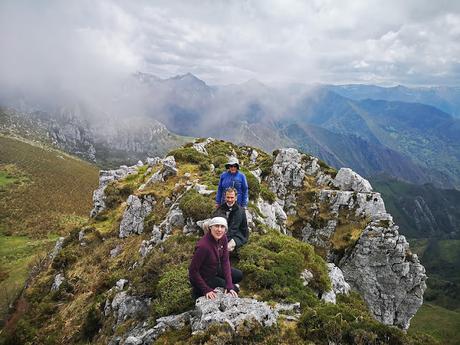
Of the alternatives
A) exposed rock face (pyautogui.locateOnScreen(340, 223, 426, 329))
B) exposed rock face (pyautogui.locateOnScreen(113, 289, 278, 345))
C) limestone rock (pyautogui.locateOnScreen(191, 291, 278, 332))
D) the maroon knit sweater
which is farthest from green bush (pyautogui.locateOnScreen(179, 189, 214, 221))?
exposed rock face (pyautogui.locateOnScreen(340, 223, 426, 329))

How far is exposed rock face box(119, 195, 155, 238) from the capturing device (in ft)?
103

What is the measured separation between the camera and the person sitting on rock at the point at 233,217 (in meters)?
15.9

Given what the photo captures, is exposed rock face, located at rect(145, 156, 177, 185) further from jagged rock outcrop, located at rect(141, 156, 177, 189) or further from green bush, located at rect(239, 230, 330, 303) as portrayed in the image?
green bush, located at rect(239, 230, 330, 303)

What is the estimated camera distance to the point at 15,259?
68938 mm

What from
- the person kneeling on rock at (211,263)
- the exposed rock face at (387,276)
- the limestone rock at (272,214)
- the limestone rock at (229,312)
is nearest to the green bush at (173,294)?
the person kneeling on rock at (211,263)

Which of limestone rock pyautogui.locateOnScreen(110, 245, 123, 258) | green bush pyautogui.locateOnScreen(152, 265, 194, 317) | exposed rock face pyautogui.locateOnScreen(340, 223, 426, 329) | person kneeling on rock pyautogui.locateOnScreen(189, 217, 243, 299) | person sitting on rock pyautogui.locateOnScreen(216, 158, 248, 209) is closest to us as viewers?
person kneeling on rock pyautogui.locateOnScreen(189, 217, 243, 299)

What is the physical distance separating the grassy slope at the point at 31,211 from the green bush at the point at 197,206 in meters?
31.3

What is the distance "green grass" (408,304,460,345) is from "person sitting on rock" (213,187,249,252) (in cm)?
14156

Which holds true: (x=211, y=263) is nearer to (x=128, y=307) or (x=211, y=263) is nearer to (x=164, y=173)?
(x=128, y=307)

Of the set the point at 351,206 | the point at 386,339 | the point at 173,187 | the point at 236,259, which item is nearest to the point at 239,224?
the point at 236,259

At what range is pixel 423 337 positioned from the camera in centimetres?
1240

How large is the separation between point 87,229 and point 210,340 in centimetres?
2753

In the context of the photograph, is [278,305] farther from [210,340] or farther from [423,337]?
[423,337]

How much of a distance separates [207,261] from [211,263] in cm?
16
